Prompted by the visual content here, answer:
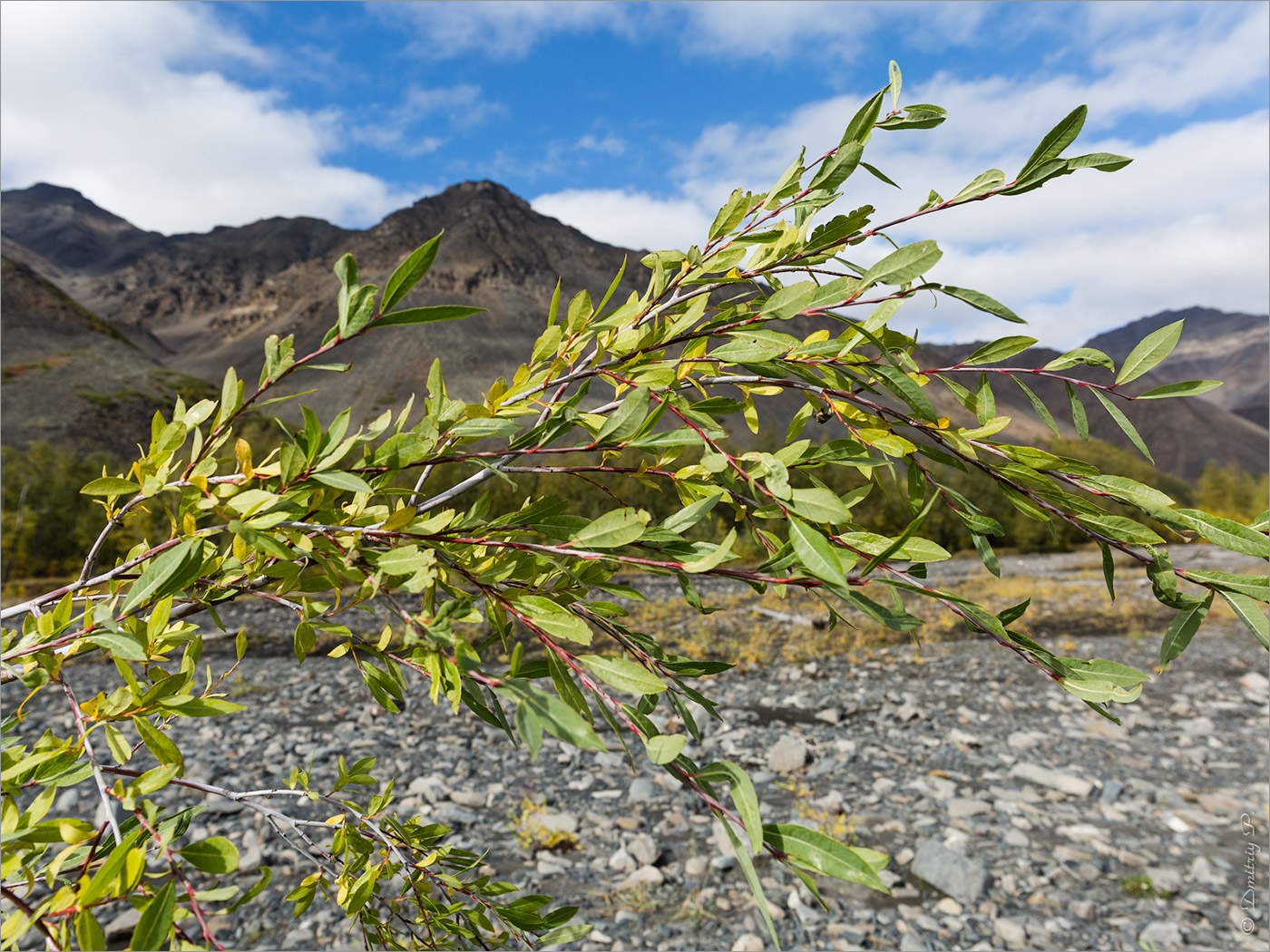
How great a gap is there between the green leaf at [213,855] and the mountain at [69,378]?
3128cm

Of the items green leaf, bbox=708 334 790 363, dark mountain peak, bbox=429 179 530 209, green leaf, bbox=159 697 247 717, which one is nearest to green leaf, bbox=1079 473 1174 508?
green leaf, bbox=708 334 790 363

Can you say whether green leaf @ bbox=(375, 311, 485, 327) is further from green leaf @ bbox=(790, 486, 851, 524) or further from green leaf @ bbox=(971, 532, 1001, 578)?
green leaf @ bbox=(971, 532, 1001, 578)

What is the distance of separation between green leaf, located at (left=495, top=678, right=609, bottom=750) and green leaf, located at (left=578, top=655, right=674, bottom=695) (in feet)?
0.26

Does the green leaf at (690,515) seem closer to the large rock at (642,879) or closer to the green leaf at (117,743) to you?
the green leaf at (117,743)

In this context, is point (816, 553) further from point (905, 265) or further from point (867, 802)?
point (867, 802)

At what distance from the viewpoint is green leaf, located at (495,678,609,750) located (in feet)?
2.28

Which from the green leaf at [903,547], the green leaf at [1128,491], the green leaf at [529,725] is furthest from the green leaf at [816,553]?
the green leaf at [1128,491]

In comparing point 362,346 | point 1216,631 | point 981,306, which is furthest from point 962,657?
point 362,346

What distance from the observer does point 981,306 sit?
952 mm

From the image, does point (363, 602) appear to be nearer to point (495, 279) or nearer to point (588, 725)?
point (588, 725)

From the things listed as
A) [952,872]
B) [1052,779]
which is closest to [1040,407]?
[952,872]

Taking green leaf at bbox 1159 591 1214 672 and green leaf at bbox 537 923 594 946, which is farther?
green leaf at bbox 537 923 594 946

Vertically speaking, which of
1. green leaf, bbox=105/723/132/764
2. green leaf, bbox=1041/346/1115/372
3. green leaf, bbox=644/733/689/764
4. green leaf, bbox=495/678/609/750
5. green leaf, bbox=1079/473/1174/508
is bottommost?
green leaf, bbox=105/723/132/764

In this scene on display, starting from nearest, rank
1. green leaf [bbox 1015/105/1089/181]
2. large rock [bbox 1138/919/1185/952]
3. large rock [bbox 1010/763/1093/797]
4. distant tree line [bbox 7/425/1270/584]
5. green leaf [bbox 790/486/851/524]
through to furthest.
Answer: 1. green leaf [bbox 790/486/851/524]
2. green leaf [bbox 1015/105/1089/181]
3. large rock [bbox 1138/919/1185/952]
4. large rock [bbox 1010/763/1093/797]
5. distant tree line [bbox 7/425/1270/584]
